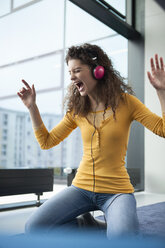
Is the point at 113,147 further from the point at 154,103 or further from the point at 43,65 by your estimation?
the point at 43,65

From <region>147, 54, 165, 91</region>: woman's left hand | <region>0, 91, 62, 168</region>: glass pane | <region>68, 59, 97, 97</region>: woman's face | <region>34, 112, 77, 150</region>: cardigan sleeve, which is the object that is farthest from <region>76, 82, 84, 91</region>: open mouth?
<region>0, 91, 62, 168</region>: glass pane

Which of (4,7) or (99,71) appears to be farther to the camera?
(4,7)

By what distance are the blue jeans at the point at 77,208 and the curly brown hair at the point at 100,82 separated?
40cm

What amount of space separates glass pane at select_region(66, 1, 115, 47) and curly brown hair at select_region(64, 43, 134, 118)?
2501mm

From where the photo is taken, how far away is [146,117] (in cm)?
126

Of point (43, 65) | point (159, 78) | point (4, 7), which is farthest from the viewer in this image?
point (43, 65)

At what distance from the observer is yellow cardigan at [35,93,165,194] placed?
1.24 m

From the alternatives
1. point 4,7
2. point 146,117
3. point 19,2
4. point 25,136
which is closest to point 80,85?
point 146,117

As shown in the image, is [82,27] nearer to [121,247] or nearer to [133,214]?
[133,214]

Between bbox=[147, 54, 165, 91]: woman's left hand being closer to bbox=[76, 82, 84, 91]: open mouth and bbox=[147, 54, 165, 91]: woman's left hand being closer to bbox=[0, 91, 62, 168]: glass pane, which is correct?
bbox=[76, 82, 84, 91]: open mouth

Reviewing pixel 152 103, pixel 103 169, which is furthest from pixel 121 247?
pixel 152 103

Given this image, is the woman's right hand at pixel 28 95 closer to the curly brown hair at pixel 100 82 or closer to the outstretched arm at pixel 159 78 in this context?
the curly brown hair at pixel 100 82

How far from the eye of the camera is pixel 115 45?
3.90 m

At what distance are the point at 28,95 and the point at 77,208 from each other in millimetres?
573
